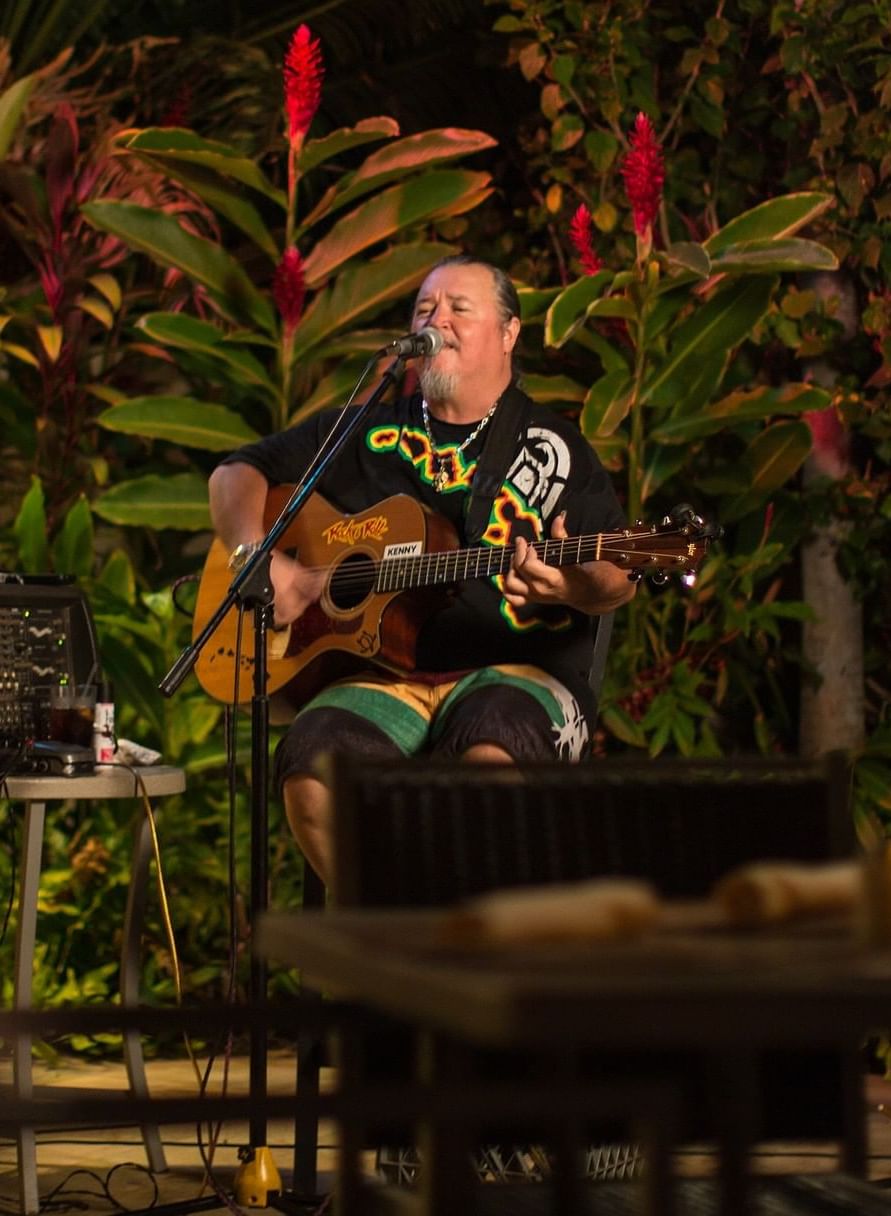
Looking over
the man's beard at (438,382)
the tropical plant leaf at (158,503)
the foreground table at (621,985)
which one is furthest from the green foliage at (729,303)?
the foreground table at (621,985)

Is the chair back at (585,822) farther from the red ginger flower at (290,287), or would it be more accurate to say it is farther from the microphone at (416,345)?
the red ginger flower at (290,287)

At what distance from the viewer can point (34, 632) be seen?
332cm

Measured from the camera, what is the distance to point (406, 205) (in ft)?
15.3

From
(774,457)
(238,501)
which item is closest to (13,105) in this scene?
(238,501)

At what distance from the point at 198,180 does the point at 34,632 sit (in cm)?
176

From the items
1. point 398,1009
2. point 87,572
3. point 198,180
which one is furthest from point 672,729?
point 398,1009

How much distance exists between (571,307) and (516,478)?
1.11 metres

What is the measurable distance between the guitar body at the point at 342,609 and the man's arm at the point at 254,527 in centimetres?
2

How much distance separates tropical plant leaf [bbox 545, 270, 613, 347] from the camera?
4.36m

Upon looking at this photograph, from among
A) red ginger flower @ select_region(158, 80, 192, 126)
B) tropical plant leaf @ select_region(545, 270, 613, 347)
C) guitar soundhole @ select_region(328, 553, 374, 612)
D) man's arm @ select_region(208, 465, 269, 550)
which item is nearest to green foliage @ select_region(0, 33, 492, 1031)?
red ginger flower @ select_region(158, 80, 192, 126)

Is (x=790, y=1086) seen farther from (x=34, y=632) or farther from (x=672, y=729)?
(x=672, y=729)

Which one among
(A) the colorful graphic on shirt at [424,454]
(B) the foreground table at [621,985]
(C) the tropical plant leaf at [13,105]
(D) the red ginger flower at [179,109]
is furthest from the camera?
(D) the red ginger flower at [179,109]

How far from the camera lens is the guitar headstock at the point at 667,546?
295cm

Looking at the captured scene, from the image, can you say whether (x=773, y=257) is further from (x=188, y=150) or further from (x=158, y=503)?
(x=158, y=503)
